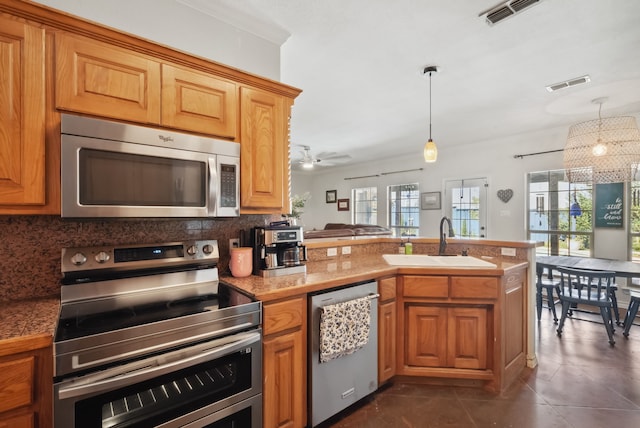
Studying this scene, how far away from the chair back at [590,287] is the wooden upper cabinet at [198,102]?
11.5 ft

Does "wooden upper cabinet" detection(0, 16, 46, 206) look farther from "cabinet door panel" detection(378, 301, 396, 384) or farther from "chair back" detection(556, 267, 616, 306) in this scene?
"chair back" detection(556, 267, 616, 306)

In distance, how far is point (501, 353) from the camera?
81.4 inches

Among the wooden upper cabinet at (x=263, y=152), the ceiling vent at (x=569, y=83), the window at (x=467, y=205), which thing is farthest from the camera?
the window at (x=467, y=205)

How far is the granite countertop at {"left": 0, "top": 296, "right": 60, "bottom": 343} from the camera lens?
1.01 m

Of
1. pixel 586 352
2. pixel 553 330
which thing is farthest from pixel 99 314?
pixel 553 330

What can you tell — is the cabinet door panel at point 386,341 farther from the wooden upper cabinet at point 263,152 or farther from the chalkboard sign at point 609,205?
the chalkboard sign at point 609,205

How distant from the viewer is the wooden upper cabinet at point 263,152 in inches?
70.5

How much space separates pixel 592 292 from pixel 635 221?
5.86ft

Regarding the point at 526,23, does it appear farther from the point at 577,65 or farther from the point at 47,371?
the point at 47,371

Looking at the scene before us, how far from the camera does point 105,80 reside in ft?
4.53

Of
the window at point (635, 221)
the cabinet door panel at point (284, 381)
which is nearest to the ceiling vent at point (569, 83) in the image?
the window at point (635, 221)

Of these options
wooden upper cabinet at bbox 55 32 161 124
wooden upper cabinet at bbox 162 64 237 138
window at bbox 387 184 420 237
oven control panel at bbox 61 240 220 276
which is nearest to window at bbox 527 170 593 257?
window at bbox 387 184 420 237

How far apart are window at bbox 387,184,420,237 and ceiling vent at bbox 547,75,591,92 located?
134 inches

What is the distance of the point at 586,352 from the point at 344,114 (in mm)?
3566
